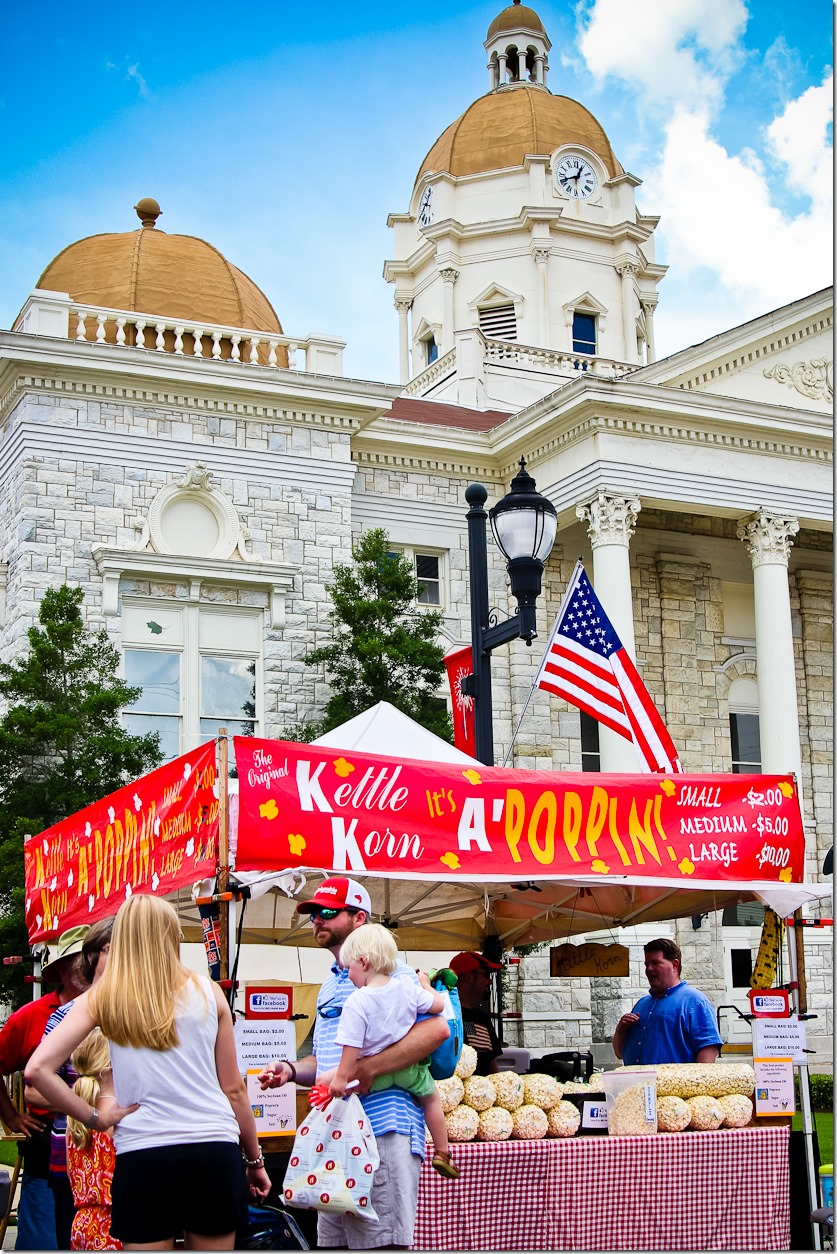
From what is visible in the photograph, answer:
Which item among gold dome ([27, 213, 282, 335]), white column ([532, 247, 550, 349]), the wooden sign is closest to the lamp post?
the wooden sign

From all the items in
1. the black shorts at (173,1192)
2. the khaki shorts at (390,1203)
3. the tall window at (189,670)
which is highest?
the tall window at (189,670)

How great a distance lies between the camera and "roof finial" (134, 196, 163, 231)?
28.1 meters

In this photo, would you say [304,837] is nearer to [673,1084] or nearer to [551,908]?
[673,1084]

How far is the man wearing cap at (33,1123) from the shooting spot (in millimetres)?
7645

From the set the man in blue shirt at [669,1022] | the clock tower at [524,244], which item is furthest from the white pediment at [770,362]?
the man in blue shirt at [669,1022]

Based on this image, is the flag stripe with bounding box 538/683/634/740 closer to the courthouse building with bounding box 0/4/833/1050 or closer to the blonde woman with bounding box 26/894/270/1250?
the blonde woman with bounding box 26/894/270/1250

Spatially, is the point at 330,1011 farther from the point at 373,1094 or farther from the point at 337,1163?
the point at 337,1163

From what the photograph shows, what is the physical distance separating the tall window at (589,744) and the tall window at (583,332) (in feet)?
42.3

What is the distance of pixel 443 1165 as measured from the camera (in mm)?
6883

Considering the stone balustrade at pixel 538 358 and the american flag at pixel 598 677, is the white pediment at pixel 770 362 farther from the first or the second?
the american flag at pixel 598 677

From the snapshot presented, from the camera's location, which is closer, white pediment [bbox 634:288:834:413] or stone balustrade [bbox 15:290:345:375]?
stone balustrade [bbox 15:290:345:375]

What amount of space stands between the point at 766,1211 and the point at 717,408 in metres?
18.9

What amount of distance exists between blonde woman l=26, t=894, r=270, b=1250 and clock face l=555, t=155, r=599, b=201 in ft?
115

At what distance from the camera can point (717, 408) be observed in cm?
2598
